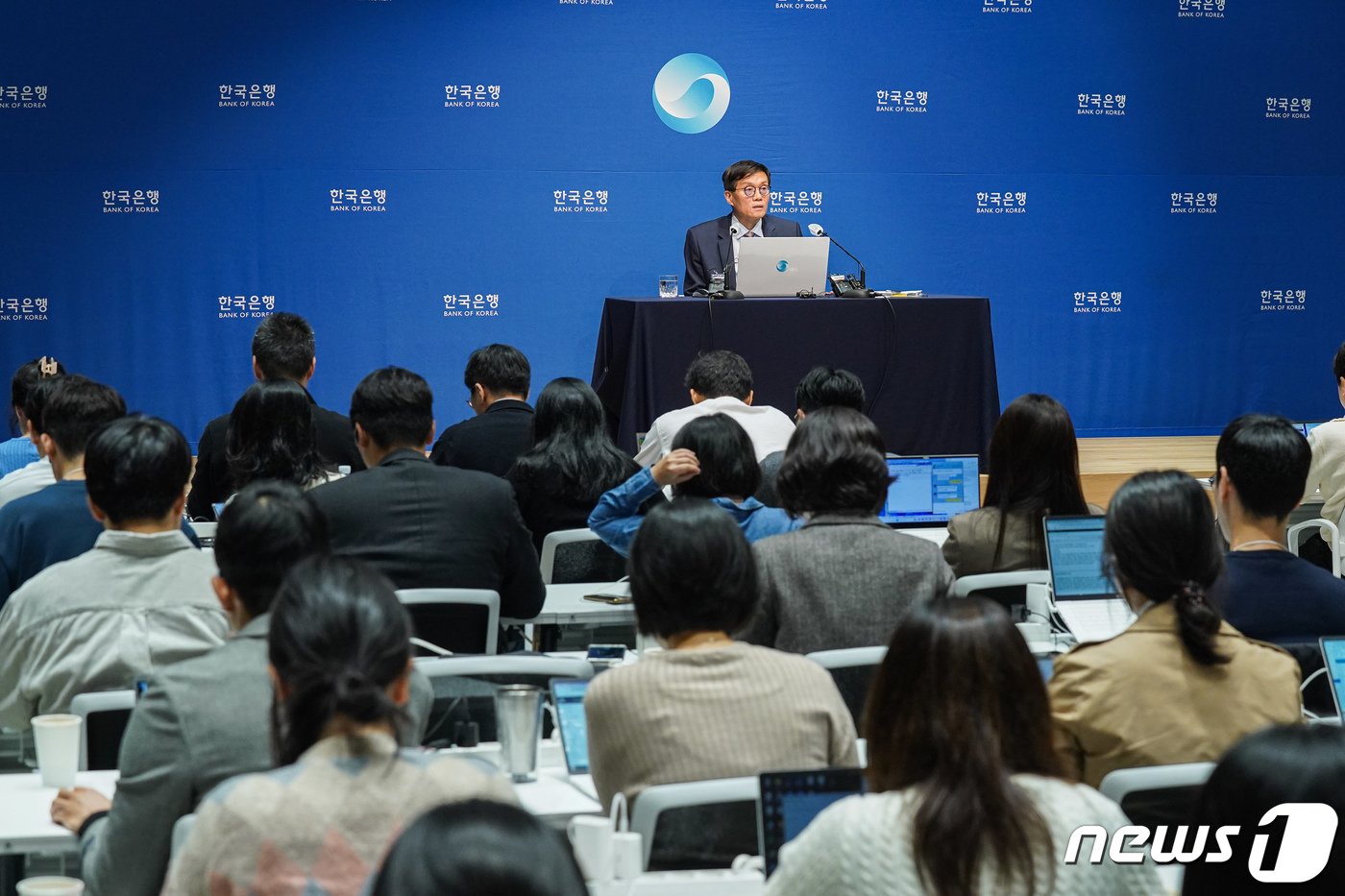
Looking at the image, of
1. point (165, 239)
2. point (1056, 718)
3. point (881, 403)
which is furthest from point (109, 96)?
point (1056, 718)

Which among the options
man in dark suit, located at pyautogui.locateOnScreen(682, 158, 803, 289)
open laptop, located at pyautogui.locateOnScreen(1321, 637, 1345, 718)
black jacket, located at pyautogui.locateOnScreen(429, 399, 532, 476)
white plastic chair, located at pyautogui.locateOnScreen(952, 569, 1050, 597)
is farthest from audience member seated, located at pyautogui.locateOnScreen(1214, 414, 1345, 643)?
man in dark suit, located at pyautogui.locateOnScreen(682, 158, 803, 289)

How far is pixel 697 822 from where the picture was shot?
218 cm

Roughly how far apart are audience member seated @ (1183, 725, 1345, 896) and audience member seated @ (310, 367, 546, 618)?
8.43ft

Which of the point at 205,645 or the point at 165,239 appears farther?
the point at 165,239

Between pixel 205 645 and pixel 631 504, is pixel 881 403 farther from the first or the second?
pixel 205 645

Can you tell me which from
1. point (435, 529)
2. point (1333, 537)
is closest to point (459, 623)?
point (435, 529)

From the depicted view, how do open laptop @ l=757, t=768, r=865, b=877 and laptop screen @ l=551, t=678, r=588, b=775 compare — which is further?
laptop screen @ l=551, t=678, r=588, b=775

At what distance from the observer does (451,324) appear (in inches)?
369

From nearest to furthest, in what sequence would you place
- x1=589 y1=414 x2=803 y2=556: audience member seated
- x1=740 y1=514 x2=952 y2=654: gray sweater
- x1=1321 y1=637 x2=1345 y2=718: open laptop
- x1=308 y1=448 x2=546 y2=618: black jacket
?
x1=1321 y1=637 x2=1345 y2=718: open laptop < x1=740 y1=514 x2=952 y2=654: gray sweater < x1=308 y1=448 x2=546 y2=618: black jacket < x1=589 y1=414 x2=803 y2=556: audience member seated

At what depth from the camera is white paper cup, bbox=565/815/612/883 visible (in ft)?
6.40

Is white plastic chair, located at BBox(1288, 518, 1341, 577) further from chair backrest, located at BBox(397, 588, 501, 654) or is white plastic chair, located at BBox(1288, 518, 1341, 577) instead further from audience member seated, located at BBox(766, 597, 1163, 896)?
audience member seated, located at BBox(766, 597, 1163, 896)

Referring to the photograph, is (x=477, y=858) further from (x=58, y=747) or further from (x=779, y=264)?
(x=779, y=264)

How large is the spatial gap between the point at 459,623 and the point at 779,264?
4069 millimetres

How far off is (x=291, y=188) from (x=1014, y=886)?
8.26 metres
